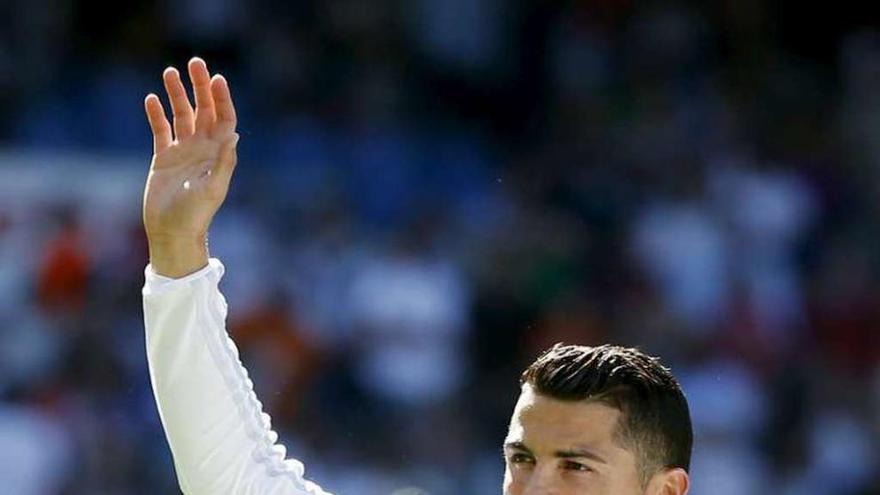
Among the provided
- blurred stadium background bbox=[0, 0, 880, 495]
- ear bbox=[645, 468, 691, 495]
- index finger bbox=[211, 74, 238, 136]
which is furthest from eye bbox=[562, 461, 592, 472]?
blurred stadium background bbox=[0, 0, 880, 495]

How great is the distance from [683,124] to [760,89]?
2.55 feet

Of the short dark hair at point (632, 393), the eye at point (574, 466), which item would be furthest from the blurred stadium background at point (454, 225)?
the eye at point (574, 466)

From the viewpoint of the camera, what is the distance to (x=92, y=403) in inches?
329

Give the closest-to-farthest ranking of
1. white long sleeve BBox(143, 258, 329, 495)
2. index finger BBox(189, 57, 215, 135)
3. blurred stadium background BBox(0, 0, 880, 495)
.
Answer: white long sleeve BBox(143, 258, 329, 495), index finger BBox(189, 57, 215, 135), blurred stadium background BBox(0, 0, 880, 495)

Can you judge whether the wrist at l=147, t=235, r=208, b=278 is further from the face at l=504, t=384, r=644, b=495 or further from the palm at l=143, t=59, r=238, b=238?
the face at l=504, t=384, r=644, b=495

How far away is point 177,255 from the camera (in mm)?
3049

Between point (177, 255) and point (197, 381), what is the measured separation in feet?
0.63

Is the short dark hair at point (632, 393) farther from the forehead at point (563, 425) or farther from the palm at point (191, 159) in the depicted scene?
the palm at point (191, 159)

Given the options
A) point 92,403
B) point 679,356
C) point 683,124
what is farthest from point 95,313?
point 683,124

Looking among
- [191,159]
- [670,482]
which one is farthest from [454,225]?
[191,159]

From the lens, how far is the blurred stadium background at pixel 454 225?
8586 mm

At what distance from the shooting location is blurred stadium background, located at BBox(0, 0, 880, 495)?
8586mm

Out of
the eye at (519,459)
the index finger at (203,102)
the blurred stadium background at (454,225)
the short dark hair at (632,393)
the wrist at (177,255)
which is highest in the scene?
the blurred stadium background at (454,225)

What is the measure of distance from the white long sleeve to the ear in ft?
2.09
